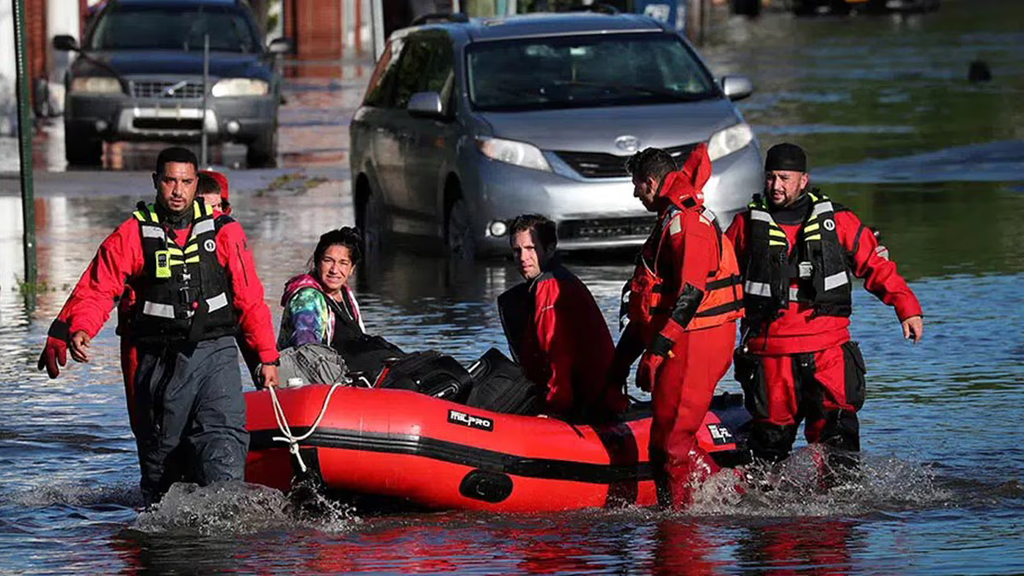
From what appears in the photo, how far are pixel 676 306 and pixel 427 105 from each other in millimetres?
8406

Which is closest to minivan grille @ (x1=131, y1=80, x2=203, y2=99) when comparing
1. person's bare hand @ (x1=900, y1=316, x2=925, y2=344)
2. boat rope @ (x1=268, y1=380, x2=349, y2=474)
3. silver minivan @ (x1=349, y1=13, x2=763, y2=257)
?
silver minivan @ (x1=349, y1=13, x2=763, y2=257)

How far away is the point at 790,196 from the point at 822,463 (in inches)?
39.2

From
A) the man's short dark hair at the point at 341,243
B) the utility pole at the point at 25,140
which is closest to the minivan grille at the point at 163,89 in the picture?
the utility pole at the point at 25,140

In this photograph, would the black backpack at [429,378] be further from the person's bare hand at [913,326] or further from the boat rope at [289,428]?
the person's bare hand at [913,326]

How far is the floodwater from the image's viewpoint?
27.3 feet

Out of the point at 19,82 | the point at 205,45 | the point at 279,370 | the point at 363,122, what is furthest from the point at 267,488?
the point at 205,45

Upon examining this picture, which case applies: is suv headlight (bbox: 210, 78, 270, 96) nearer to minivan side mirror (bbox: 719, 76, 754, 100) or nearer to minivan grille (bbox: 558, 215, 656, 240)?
minivan side mirror (bbox: 719, 76, 754, 100)

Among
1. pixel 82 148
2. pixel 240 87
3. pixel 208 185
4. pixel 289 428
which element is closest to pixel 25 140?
pixel 208 185

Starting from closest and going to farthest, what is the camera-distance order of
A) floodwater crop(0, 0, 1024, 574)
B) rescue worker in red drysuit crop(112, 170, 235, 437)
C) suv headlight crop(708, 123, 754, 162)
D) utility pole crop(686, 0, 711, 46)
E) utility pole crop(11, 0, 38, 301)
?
floodwater crop(0, 0, 1024, 574) → rescue worker in red drysuit crop(112, 170, 235, 437) → utility pole crop(11, 0, 38, 301) → suv headlight crop(708, 123, 754, 162) → utility pole crop(686, 0, 711, 46)

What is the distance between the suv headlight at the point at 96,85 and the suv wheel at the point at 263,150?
1.52 meters

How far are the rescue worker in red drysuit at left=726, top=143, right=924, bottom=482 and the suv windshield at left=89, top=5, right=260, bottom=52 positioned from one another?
1688 cm

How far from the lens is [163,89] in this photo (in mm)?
24500

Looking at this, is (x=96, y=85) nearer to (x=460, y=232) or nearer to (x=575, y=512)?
(x=460, y=232)

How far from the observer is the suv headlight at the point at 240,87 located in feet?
80.6
